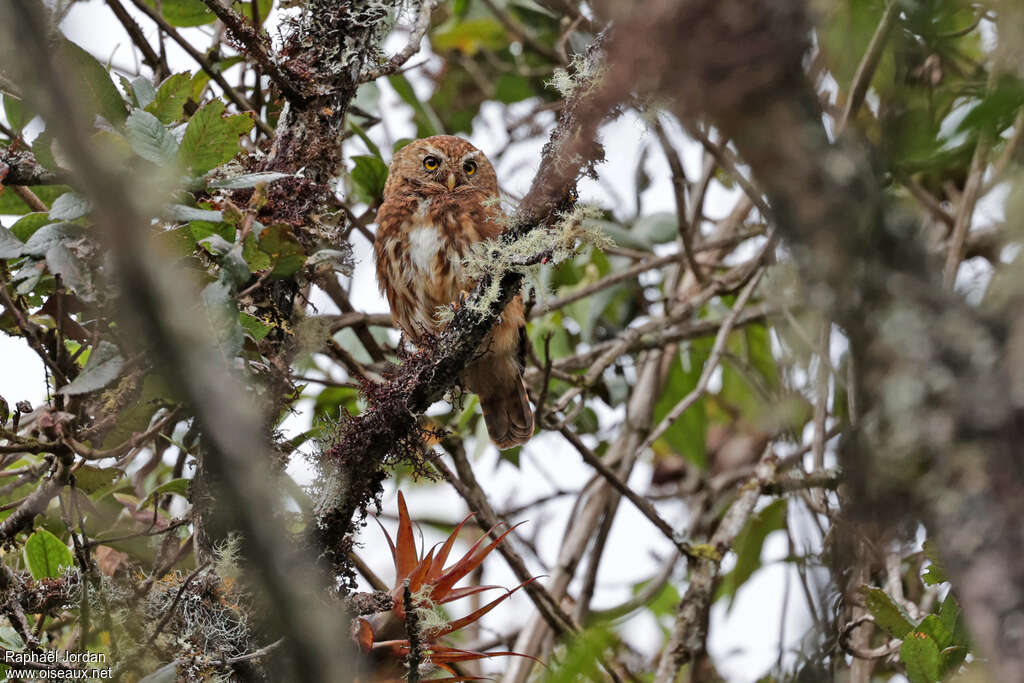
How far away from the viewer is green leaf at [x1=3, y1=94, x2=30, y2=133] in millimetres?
2398

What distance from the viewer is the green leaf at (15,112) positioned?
7.87 feet

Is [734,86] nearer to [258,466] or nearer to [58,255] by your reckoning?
[258,466]

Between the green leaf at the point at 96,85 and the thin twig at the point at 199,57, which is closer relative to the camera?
the green leaf at the point at 96,85

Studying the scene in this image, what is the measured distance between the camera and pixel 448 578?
81.4 inches

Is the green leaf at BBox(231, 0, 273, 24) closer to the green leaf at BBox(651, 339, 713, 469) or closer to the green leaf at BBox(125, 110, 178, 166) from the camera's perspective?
the green leaf at BBox(125, 110, 178, 166)

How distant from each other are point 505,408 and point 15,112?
77.4 inches

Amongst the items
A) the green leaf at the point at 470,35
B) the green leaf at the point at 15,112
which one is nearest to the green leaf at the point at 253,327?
the green leaf at the point at 15,112

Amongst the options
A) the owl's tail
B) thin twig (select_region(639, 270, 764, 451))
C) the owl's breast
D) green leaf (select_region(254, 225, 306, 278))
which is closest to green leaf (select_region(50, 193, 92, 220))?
green leaf (select_region(254, 225, 306, 278))

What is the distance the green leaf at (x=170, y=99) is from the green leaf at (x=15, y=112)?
0.34 meters

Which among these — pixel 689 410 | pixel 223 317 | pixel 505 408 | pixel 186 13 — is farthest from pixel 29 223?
pixel 689 410

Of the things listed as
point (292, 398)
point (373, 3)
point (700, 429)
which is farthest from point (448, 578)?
point (700, 429)

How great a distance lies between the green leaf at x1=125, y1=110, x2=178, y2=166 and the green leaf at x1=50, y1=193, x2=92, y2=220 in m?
0.15

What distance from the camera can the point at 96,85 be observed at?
2.31m

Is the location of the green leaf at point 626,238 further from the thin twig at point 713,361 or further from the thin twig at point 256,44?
the thin twig at point 256,44
